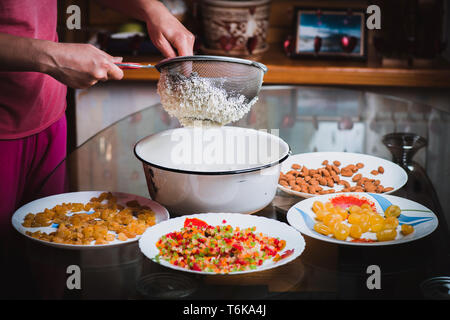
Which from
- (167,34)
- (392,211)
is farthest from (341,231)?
(167,34)

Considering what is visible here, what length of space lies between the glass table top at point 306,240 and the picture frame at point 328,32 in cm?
76

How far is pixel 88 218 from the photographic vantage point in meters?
1.12

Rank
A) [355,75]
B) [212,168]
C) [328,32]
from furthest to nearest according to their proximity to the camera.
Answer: [328,32] → [355,75] → [212,168]

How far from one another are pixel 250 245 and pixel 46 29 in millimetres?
864

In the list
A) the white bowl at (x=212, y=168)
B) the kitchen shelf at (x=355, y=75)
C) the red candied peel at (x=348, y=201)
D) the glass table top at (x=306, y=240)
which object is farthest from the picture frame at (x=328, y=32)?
the red candied peel at (x=348, y=201)

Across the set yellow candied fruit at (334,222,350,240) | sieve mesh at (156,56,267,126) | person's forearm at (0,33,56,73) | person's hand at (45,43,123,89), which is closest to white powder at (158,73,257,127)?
sieve mesh at (156,56,267,126)

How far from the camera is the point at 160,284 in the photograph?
91 cm

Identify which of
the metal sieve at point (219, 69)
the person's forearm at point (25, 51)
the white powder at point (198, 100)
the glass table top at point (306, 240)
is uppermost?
the person's forearm at point (25, 51)

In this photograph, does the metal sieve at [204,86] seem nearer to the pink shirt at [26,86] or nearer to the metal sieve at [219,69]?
the metal sieve at [219,69]

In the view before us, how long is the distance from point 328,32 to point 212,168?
5.24ft

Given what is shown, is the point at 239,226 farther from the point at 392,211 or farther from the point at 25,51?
the point at 25,51

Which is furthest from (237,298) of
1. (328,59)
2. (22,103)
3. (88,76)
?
(328,59)

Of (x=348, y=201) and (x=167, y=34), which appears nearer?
(x=348, y=201)

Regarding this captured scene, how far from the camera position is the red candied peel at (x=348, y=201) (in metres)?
1.20
